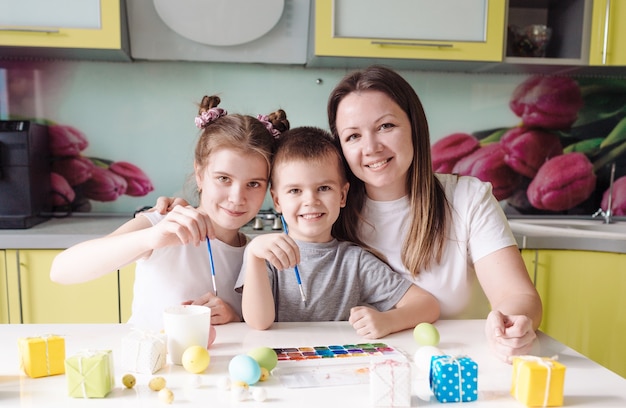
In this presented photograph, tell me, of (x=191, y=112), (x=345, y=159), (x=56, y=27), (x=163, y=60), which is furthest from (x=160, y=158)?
(x=345, y=159)

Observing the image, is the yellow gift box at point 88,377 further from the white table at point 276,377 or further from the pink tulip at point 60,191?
the pink tulip at point 60,191

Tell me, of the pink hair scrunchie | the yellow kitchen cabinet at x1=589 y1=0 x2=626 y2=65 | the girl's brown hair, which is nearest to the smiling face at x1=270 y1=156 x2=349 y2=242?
the girl's brown hair

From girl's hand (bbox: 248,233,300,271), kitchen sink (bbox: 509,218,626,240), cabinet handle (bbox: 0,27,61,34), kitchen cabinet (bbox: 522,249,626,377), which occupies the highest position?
cabinet handle (bbox: 0,27,61,34)

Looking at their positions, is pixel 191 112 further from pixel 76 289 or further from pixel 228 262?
pixel 228 262

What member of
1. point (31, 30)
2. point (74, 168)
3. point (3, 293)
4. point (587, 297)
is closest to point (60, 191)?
point (74, 168)

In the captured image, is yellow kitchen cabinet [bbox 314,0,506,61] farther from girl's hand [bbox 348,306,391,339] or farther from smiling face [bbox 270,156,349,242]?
girl's hand [bbox 348,306,391,339]

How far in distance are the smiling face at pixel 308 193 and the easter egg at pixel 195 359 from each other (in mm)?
463

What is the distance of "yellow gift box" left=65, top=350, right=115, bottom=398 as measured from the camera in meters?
0.77

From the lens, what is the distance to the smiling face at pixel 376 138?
4.28ft

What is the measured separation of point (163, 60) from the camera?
2.46m

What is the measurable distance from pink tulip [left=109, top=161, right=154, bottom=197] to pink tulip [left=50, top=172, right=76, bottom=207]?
0.21m

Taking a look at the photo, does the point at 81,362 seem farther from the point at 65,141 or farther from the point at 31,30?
the point at 65,141

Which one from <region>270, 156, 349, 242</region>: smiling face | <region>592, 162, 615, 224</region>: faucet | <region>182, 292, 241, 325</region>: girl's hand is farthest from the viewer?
<region>592, 162, 615, 224</region>: faucet

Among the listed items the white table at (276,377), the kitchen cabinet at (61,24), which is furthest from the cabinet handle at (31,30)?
the white table at (276,377)
